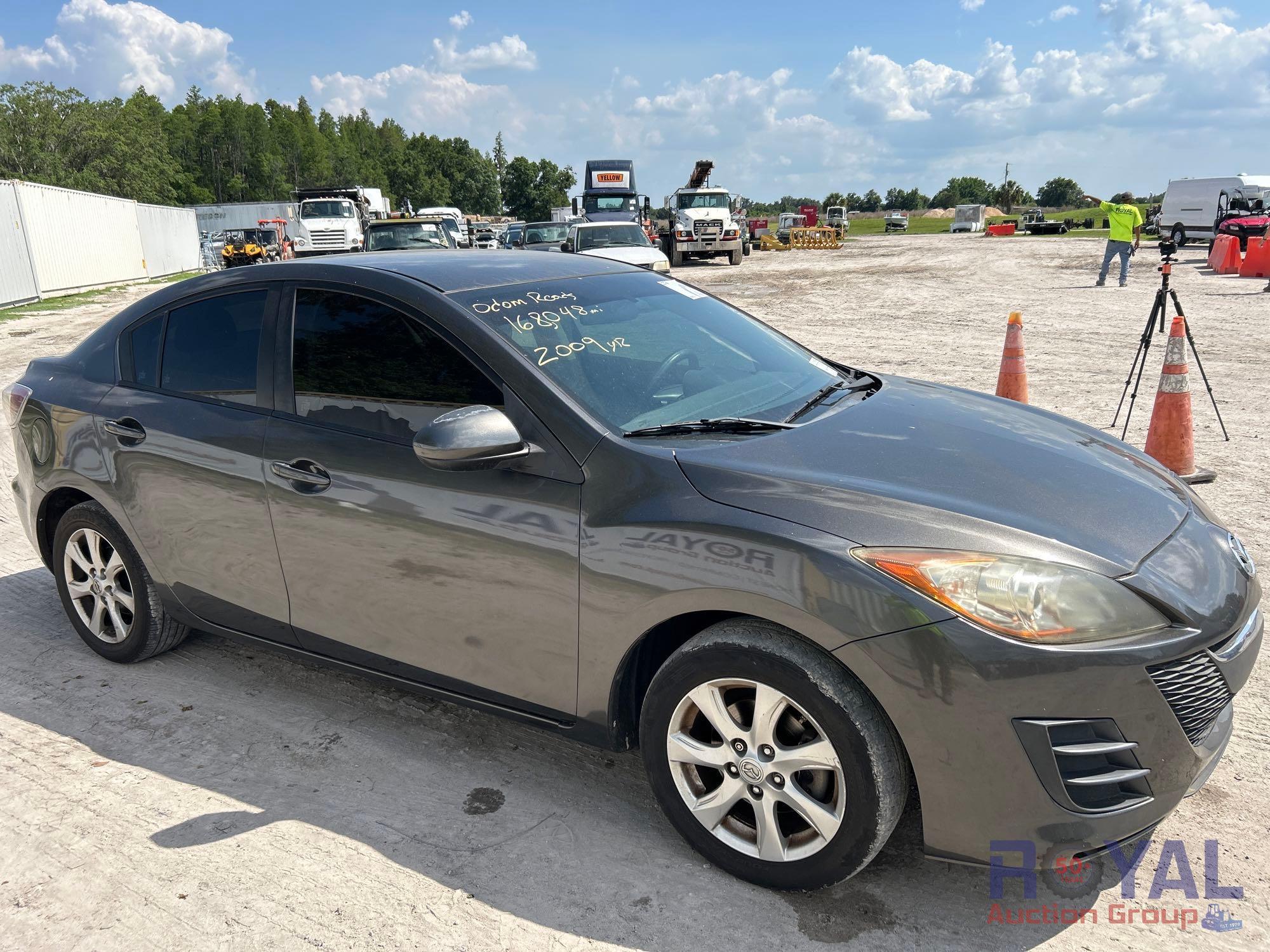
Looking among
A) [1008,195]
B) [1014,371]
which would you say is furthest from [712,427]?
[1008,195]

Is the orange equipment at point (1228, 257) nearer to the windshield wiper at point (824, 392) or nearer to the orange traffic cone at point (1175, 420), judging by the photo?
the orange traffic cone at point (1175, 420)

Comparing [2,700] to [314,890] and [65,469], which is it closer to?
[65,469]

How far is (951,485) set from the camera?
8.77ft

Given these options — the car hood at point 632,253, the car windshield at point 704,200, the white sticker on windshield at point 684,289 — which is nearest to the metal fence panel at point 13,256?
the car hood at point 632,253

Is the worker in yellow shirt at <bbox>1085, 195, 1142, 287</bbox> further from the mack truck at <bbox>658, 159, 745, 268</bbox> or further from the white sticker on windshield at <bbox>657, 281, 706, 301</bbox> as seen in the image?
the white sticker on windshield at <bbox>657, 281, 706, 301</bbox>

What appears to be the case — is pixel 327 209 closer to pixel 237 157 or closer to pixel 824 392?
pixel 824 392

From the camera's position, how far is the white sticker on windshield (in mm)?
4020

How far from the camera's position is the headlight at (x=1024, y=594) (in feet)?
7.44

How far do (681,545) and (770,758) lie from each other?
2.02ft

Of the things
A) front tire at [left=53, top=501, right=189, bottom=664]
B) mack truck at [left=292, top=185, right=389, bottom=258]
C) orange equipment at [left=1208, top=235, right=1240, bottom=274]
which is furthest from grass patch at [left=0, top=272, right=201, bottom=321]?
orange equipment at [left=1208, top=235, right=1240, bottom=274]

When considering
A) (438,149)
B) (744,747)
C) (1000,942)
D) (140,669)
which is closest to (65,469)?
(140,669)

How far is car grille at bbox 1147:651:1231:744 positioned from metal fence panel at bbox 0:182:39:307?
89.5 ft

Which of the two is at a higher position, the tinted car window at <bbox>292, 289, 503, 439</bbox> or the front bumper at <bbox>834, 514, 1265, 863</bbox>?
the tinted car window at <bbox>292, 289, 503, 439</bbox>

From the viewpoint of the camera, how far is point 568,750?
3475 mm
